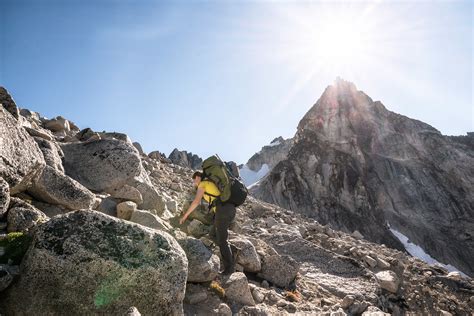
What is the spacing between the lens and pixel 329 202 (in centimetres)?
8225

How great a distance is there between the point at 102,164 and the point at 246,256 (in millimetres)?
5721

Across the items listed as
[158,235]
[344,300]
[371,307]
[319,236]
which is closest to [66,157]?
[158,235]

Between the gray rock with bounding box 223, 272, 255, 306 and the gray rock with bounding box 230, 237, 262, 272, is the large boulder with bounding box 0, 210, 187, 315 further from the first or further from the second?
the gray rock with bounding box 230, 237, 262, 272

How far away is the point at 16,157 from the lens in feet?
22.0

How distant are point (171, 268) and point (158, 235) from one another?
0.64 metres

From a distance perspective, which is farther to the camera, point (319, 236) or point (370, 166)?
point (370, 166)

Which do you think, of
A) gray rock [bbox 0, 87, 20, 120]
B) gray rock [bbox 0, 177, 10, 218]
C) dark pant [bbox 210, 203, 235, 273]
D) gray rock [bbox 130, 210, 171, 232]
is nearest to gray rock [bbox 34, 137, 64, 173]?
gray rock [bbox 0, 87, 20, 120]

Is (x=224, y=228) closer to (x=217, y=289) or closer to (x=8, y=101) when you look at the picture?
(x=217, y=289)

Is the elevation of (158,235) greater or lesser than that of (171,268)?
greater

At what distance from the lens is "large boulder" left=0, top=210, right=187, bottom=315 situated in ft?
15.4

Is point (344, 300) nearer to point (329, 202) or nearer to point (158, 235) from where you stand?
point (158, 235)

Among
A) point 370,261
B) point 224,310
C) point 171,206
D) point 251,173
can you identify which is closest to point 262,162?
point 251,173

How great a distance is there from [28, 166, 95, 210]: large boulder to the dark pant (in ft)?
11.1

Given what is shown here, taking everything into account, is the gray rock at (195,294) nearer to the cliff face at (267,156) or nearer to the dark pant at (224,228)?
the dark pant at (224,228)
